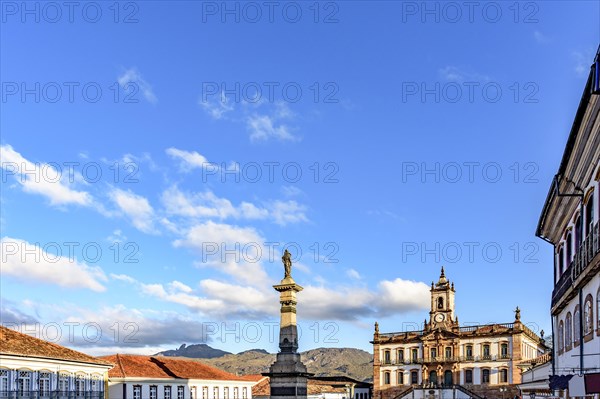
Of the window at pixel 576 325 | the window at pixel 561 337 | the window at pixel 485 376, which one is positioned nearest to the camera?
the window at pixel 576 325

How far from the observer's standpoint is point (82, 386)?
3297 centimetres

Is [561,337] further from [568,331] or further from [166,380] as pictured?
[166,380]

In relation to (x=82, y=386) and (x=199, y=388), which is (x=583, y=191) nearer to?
(x=82, y=386)

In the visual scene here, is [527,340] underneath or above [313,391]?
above

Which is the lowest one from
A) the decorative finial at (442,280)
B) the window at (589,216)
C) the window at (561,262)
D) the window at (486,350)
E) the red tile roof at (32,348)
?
the window at (486,350)

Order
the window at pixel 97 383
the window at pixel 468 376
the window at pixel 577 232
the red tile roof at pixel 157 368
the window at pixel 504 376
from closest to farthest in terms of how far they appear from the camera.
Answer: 1. the window at pixel 577 232
2. the window at pixel 97 383
3. the red tile roof at pixel 157 368
4. the window at pixel 504 376
5. the window at pixel 468 376

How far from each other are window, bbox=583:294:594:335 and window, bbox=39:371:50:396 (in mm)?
24762

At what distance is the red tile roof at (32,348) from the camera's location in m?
28.1

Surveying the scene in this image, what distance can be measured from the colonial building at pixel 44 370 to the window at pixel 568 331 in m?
22.2

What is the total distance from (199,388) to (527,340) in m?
30.1

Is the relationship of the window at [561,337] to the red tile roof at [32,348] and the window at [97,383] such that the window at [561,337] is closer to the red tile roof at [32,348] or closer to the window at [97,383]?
the red tile roof at [32,348]

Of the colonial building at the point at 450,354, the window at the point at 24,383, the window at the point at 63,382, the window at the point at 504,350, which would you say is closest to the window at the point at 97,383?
the window at the point at 63,382

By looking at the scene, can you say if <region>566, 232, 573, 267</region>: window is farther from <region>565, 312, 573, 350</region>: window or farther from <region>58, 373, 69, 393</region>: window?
<region>58, 373, 69, 393</region>: window

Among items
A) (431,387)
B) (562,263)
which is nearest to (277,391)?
(562,263)
